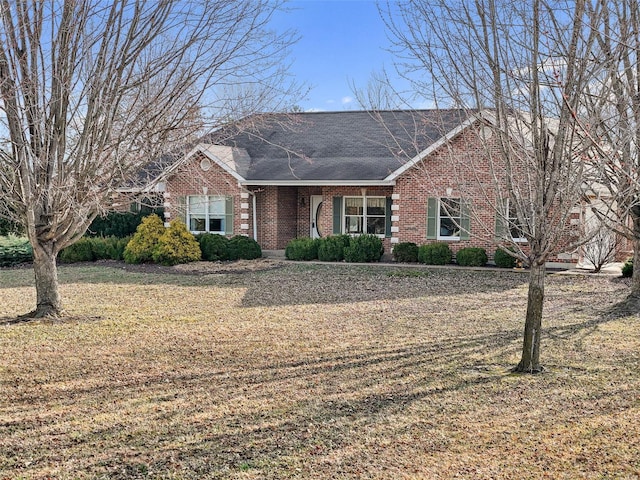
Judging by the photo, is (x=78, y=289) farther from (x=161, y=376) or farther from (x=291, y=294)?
(x=161, y=376)

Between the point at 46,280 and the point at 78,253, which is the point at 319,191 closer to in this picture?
the point at 78,253

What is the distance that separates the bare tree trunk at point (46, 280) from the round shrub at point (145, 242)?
→ 31.7ft

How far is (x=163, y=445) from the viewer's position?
514 cm

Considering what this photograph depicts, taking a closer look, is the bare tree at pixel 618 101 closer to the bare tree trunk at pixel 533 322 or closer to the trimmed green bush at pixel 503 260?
the bare tree trunk at pixel 533 322

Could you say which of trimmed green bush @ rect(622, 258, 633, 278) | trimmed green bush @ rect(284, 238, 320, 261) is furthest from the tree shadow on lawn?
trimmed green bush @ rect(284, 238, 320, 261)

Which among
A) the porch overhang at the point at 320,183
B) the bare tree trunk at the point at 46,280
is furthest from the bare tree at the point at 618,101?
the porch overhang at the point at 320,183

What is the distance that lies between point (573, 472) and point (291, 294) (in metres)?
9.68

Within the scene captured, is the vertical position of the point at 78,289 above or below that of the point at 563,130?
below

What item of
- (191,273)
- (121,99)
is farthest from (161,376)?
(191,273)

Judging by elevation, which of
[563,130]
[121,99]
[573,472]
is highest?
[121,99]

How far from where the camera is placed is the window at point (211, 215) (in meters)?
22.8

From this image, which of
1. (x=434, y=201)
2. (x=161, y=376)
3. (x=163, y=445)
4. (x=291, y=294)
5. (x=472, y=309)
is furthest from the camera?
(x=434, y=201)

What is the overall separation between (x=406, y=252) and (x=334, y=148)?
5.77 m

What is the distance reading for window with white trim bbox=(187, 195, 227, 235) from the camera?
902 inches
